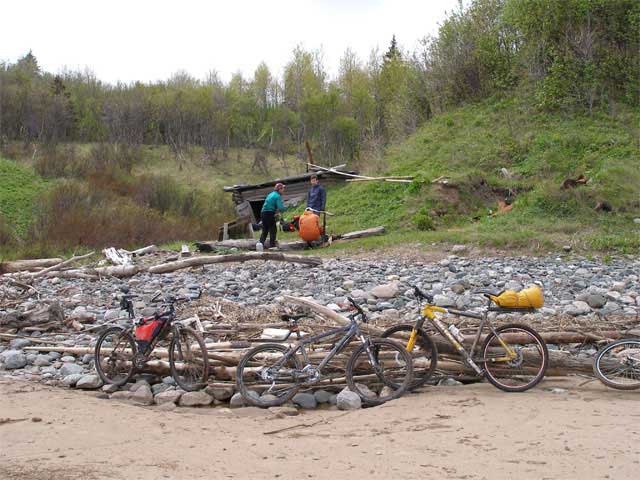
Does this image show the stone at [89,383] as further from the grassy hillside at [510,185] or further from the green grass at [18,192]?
the green grass at [18,192]

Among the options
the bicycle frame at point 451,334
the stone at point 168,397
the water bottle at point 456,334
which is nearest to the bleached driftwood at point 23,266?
the stone at point 168,397

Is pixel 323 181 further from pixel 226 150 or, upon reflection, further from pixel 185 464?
pixel 226 150

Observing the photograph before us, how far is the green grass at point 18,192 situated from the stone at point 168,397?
22148 mm

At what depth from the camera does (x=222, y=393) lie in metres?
7.21

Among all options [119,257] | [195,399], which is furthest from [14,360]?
[119,257]

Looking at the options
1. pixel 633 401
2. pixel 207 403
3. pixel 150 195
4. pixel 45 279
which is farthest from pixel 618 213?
pixel 150 195

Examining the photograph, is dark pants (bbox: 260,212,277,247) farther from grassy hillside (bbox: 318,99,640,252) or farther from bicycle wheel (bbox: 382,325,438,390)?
bicycle wheel (bbox: 382,325,438,390)

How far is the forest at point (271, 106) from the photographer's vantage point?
80.1 feet

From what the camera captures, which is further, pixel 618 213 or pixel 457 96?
pixel 457 96

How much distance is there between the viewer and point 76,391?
767 cm

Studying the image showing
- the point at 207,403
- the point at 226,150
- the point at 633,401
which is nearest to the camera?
the point at 633,401

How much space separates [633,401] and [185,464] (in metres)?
4.28

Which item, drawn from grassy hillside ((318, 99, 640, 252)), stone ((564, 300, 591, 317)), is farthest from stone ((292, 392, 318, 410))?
grassy hillside ((318, 99, 640, 252))

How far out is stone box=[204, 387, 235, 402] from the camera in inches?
284
